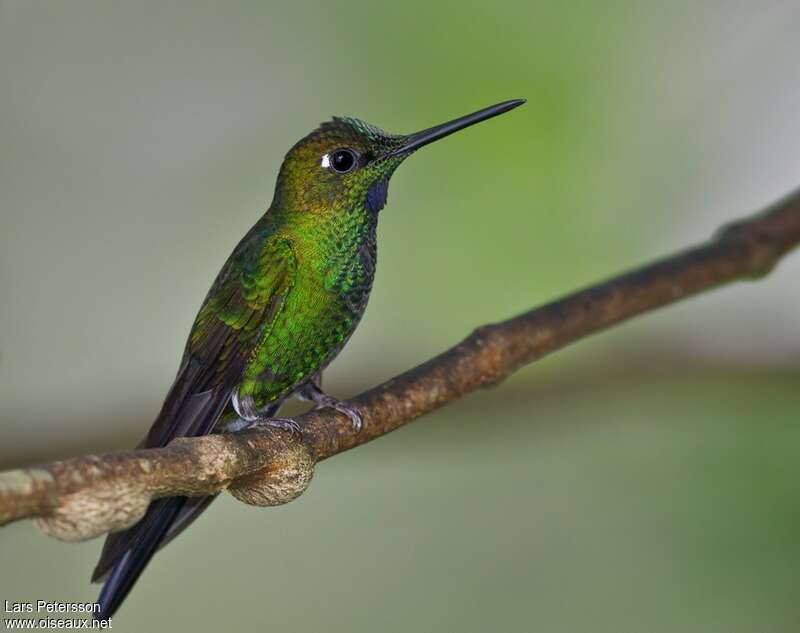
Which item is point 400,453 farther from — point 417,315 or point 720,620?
point 720,620

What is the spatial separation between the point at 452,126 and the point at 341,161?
564mm

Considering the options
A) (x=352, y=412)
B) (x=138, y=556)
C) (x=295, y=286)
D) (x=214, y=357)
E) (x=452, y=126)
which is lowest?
(x=138, y=556)

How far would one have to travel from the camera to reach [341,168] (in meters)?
2.97

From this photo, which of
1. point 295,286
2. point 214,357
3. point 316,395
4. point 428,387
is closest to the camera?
point 428,387

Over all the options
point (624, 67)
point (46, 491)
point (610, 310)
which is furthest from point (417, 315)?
point (46, 491)

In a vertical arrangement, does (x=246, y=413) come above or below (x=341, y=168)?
below

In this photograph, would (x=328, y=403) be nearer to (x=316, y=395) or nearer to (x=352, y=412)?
(x=316, y=395)

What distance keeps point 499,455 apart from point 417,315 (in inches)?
26.4

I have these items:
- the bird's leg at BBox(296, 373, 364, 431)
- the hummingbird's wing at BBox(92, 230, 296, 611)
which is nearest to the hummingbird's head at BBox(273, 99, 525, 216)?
the hummingbird's wing at BBox(92, 230, 296, 611)

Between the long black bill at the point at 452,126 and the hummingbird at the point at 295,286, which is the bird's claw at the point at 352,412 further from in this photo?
the long black bill at the point at 452,126

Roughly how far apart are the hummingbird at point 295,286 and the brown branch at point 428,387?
11.7 inches

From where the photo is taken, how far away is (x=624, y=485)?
13.0 feet

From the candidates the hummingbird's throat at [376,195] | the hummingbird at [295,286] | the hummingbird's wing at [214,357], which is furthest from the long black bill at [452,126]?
the hummingbird's wing at [214,357]

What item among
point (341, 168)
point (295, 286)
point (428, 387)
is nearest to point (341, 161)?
point (341, 168)
